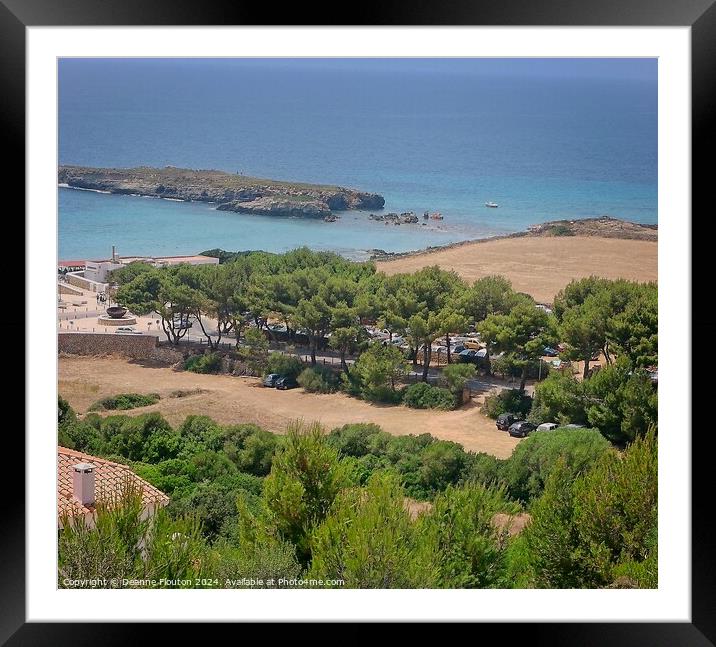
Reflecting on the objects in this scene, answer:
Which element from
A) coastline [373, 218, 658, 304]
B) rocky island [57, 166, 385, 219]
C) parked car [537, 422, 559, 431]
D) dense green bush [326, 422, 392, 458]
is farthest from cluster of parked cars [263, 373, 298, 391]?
parked car [537, 422, 559, 431]

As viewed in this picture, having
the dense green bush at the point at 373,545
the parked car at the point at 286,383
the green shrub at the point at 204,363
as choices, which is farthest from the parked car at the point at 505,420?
the dense green bush at the point at 373,545

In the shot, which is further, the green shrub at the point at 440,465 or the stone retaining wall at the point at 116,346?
the stone retaining wall at the point at 116,346

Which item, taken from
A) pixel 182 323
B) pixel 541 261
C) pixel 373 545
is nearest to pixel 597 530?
pixel 373 545

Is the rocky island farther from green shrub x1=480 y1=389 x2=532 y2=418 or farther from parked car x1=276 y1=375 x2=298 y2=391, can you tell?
green shrub x1=480 y1=389 x2=532 y2=418

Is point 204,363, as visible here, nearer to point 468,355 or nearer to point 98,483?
point 468,355

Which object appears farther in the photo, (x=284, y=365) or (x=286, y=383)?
(x=284, y=365)

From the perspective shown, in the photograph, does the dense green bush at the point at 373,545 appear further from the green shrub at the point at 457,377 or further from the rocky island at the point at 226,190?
the rocky island at the point at 226,190
